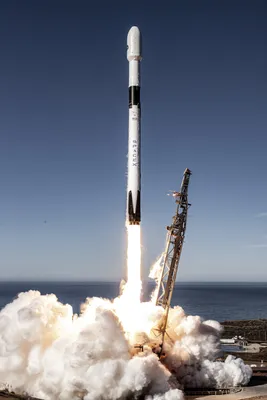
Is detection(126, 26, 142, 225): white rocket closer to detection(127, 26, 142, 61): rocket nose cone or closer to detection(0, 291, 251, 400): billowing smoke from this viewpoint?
detection(127, 26, 142, 61): rocket nose cone

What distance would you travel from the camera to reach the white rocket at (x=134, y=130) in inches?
1889

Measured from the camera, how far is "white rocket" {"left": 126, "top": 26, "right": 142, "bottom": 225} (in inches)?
1889

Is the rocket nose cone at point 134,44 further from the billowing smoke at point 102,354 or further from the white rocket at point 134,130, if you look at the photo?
the billowing smoke at point 102,354

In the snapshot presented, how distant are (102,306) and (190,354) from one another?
10.3 meters

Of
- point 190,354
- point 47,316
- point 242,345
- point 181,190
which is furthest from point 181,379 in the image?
point 242,345

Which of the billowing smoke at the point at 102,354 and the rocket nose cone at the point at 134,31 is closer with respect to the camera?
the billowing smoke at the point at 102,354

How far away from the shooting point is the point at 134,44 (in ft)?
168

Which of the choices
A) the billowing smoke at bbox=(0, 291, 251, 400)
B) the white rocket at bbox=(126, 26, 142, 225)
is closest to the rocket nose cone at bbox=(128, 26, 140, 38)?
the white rocket at bbox=(126, 26, 142, 225)

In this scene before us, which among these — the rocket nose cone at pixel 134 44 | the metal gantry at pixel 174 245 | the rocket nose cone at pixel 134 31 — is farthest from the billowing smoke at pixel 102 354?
the rocket nose cone at pixel 134 31

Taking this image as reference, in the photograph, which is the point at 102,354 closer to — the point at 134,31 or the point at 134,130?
the point at 134,130

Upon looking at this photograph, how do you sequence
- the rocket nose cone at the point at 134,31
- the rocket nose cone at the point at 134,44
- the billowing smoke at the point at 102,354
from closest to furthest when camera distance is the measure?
the billowing smoke at the point at 102,354, the rocket nose cone at the point at 134,44, the rocket nose cone at the point at 134,31

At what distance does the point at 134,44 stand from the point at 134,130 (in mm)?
9197

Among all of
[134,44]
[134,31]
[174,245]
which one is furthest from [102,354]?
[134,31]

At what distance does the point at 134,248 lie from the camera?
162 feet
